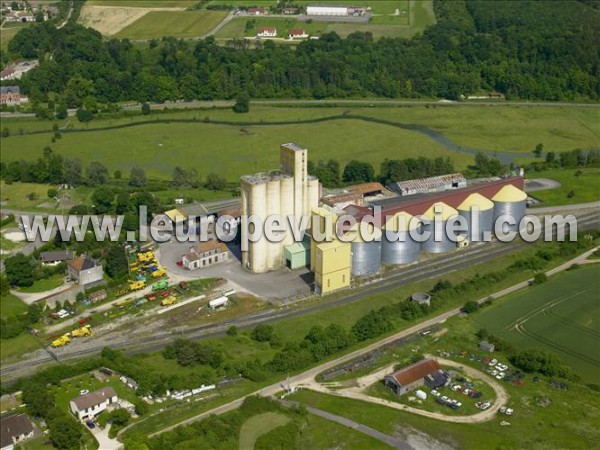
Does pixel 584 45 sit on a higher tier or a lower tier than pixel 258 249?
higher

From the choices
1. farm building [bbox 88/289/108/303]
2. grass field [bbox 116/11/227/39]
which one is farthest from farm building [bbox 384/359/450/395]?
grass field [bbox 116/11/227/39]

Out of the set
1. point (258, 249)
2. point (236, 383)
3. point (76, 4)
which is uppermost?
point (76, 4)

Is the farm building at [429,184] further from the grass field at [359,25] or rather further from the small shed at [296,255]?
the grass field at [359,25]

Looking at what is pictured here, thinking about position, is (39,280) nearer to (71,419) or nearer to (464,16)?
(71,419)

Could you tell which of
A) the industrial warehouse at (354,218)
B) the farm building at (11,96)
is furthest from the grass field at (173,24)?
the industrial warehouse at (354,218)

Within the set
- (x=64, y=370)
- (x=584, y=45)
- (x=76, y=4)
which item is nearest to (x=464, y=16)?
(x=584, y=45)

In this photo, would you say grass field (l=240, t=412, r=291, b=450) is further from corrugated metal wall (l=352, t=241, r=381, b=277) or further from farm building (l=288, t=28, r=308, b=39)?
farm building (l=288, t=28, r=308, b=39)
